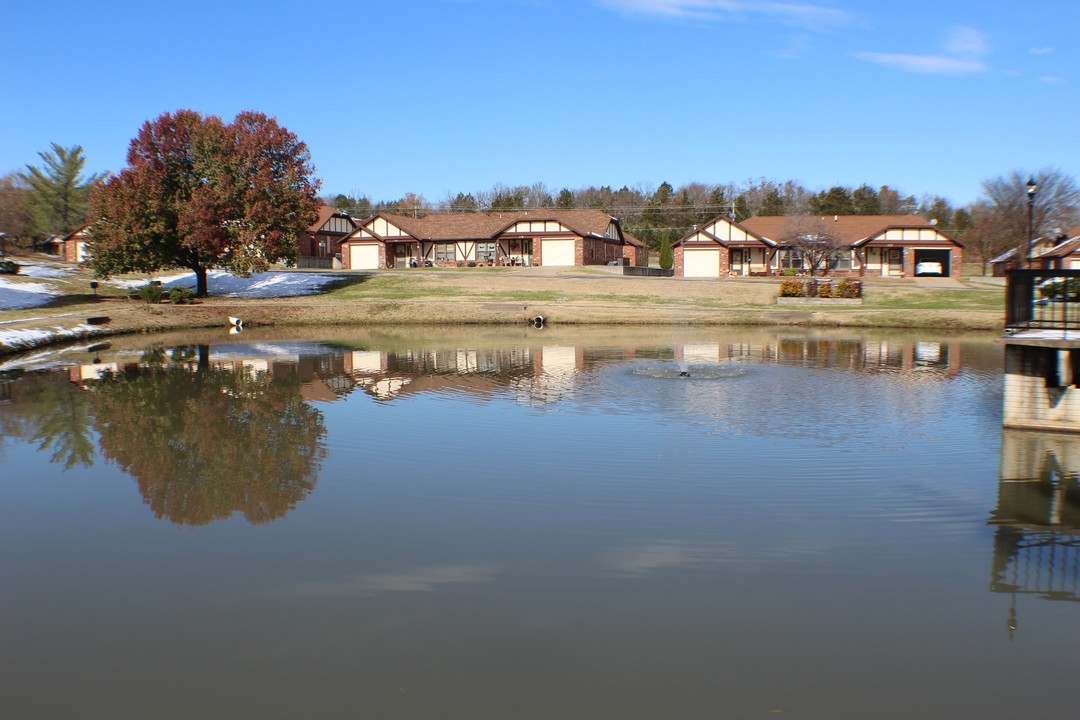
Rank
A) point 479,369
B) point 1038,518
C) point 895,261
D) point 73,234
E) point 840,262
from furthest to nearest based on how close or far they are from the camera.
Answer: point 73,234, point 840,262, point 895,261, point 479,369, point 1038,518

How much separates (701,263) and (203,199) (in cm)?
3643

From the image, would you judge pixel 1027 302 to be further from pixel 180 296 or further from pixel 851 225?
pixel 851 225

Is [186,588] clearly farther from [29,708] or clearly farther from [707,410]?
[707,410]

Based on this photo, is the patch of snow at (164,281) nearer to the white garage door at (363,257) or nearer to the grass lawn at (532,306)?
the grass lawn at (532,306)

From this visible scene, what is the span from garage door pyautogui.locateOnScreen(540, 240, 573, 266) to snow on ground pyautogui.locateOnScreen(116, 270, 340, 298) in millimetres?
18877

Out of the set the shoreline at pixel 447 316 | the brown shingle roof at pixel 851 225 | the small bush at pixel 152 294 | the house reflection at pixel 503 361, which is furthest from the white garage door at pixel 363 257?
the house reflection at pixel 503 361

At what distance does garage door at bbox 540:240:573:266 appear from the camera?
223ft

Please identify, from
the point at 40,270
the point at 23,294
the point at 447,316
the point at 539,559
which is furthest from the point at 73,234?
the point at 539,559

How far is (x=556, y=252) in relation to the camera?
224 feet

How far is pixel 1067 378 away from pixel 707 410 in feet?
20.1

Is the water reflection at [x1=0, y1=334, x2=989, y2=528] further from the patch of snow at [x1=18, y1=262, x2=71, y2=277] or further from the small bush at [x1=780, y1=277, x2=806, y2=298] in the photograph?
the patch of snow at [x1=18, y1=262, x2=71, y2=277]

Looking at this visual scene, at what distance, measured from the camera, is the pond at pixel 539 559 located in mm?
6523

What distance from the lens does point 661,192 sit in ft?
397

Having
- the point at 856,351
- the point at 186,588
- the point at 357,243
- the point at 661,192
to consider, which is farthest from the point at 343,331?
the point at 661,192
